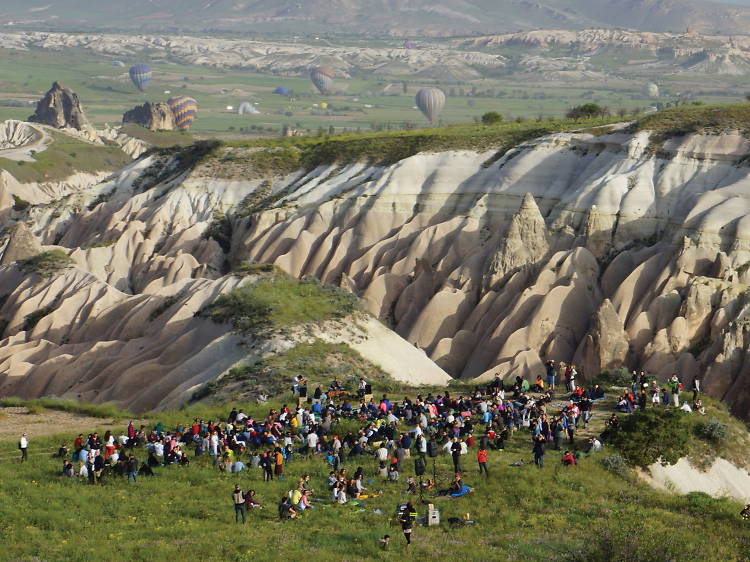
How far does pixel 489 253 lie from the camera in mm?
93000

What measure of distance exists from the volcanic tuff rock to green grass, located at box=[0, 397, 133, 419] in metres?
5.50

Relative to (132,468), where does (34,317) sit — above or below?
below

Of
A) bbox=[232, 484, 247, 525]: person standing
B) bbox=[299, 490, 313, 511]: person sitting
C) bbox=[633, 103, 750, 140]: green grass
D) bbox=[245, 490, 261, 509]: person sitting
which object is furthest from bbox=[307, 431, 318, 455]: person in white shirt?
bbox=[633, 103, 750, 140]: green grass

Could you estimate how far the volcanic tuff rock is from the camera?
76.6 metres

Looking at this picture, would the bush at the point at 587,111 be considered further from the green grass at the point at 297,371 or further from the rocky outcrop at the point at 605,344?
the green grass at the point at 297,371

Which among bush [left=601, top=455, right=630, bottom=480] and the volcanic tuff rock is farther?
the volcanic tuff rock

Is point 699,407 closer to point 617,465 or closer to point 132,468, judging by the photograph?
point 617,465

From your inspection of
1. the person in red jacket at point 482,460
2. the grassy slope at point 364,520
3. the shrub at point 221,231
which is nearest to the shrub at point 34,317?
the shrub at point 221,231

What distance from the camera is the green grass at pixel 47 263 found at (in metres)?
96.4

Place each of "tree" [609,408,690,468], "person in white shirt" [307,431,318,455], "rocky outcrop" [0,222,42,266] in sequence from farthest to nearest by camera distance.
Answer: "rocky outcrop" [0,222,42,266]
"person in white shirt" [307,431,318,455]
"tree" [609,408,690,468]

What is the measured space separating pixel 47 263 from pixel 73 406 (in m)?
40.3

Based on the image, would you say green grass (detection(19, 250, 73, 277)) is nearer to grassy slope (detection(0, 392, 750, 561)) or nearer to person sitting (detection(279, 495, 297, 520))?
grassy slope (detection(0, 392, 750, 561))

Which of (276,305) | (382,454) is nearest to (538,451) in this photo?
(382,454)

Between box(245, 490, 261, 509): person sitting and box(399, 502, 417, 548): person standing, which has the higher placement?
box(399, 502, 417, 548): person standing
